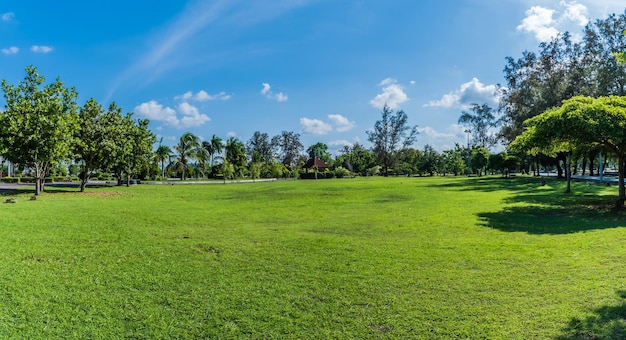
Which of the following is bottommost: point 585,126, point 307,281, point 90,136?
point 307,281

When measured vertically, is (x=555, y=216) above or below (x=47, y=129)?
below

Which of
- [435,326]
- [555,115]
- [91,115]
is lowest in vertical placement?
[435,326]

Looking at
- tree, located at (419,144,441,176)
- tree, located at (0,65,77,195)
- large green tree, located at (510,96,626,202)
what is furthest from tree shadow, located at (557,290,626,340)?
tree, located at (419,144,441,176)

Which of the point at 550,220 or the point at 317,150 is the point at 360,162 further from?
the point at 550,220

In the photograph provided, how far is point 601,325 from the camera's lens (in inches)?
189

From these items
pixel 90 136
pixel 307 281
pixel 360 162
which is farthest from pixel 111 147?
pixel 360 162

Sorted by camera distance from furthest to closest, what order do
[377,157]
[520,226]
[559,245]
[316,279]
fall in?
[377,157] → [520,226] → [559,245] → [316,279]

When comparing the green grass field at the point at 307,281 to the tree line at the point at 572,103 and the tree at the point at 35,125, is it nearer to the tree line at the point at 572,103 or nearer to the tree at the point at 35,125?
the tree line at the point at 572,103

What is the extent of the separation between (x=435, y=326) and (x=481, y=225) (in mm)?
8879

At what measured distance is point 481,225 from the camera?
503 inches

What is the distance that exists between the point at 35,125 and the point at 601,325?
100 ft

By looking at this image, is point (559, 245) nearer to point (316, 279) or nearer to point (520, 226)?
point (520, 226)

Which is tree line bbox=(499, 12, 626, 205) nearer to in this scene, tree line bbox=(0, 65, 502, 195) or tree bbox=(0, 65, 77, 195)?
tree line bbox=(0, 65, 502, 195)

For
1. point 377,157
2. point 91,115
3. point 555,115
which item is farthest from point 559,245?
point 377,157
